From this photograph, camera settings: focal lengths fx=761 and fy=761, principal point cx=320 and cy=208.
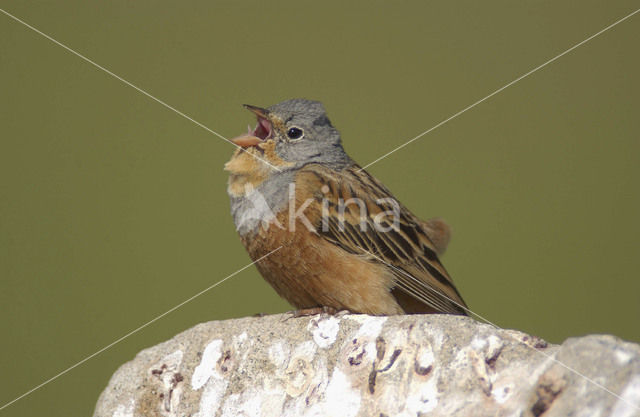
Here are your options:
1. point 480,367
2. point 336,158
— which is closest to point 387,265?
point 336,158

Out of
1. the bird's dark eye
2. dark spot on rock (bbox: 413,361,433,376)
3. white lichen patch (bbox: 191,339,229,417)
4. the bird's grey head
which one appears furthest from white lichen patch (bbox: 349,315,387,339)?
the bird's dark eye

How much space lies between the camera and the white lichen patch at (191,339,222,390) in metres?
3.27

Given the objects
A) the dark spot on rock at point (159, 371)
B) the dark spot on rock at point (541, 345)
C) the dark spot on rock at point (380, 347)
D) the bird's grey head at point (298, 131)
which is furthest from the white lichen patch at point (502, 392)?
the bird's grey head at point (298, 131)

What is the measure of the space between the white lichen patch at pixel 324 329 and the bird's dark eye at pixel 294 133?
4.80 feet

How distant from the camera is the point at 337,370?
2.95 m

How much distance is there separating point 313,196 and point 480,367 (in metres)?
1.70

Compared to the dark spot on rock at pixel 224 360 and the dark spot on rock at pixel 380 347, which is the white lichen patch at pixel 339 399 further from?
the dark spot on rock at pixel 224 360

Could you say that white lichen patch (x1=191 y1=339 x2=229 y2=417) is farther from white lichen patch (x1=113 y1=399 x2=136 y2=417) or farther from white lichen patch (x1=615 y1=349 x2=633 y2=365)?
white lichen patch (x1=615 y1=349 x2=633 y2=365)

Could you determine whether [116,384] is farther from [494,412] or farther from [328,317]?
[494,412]

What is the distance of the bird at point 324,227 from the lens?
383 centimetres

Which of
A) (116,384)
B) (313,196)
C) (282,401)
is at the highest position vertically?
(313,196)

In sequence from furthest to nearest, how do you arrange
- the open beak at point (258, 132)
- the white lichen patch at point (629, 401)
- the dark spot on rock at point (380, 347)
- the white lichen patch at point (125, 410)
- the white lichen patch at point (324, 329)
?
the open beak at point (258, 132), the white lichen patch at point (125, 410), the white lichen patch at point (324, 329), the dark spot on rock at point (380, 347), the white lichen patch at point (629, 401)

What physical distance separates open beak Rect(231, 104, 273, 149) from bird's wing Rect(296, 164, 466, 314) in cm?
32

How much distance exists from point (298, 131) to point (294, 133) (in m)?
0.03
